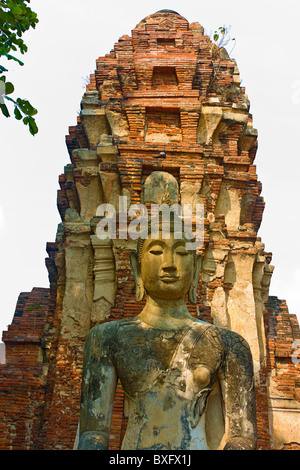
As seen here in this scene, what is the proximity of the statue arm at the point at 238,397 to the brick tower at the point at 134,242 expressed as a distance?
3.86 meters

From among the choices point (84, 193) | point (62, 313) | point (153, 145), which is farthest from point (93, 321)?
point (153, 145)

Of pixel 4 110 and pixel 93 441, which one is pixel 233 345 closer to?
pixel 93 441

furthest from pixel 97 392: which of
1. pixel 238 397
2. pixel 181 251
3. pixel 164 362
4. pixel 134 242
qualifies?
pixel 134 242

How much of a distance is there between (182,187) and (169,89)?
2258 mm

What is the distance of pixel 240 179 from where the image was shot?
11.4 metres

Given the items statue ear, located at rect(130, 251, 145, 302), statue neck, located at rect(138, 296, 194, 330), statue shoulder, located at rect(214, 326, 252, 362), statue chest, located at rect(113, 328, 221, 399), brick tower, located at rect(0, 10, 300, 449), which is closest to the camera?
statue chest, located at rect(113, 328, 221, 399)

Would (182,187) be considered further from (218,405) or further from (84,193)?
(218,405)

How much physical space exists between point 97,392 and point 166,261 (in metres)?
1.23

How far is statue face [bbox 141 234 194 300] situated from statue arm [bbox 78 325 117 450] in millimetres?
586

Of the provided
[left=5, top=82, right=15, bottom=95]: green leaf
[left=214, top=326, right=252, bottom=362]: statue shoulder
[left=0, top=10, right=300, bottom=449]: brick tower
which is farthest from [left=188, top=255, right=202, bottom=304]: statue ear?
[left=0, top=10, right=300, bottom=449]: brick tower

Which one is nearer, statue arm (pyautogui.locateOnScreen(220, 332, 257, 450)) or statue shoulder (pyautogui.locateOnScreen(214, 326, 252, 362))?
statue arm (pyautogui.locateOnScreen(220, 332, 257, 450))

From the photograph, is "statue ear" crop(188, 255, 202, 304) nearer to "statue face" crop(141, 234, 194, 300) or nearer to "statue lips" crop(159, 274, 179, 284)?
"statue face" crop(141, 234, 194, 300)

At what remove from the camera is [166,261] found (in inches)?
220

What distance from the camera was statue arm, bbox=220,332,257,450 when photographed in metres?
4.98
